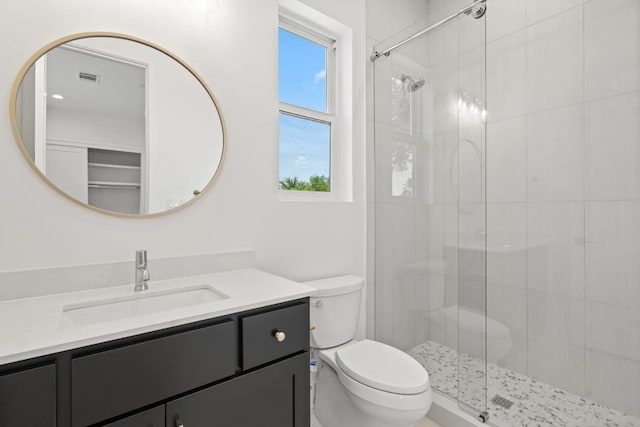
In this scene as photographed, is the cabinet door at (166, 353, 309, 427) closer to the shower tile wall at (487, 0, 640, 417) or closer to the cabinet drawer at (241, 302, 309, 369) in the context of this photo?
the cabinet drawer at (241, 302, 309, 369)

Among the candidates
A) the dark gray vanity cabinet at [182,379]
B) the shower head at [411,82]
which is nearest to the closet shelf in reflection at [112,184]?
the dark gray vanity cabinet at [182,379]

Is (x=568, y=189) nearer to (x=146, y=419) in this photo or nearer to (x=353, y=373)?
(x=353, y=373)

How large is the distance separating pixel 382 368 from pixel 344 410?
32 centimetres

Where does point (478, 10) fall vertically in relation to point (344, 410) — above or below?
above

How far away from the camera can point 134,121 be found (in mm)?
1280

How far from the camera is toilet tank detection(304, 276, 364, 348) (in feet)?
5.23

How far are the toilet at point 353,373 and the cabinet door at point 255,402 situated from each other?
1.03ft

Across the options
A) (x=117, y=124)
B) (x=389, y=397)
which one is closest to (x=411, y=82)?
(x=117, y=124)

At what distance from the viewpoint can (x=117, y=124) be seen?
4.10 ft

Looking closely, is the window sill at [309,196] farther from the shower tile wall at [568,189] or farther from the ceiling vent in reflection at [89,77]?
the shower tile wall at [568,189]

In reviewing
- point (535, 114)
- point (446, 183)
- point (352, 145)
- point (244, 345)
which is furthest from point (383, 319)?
point (535, 114)

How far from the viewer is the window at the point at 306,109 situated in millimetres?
1880

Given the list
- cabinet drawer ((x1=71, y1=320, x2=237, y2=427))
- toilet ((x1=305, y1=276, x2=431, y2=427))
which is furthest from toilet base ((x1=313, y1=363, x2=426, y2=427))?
cabinet drawer ((x1=71, y1=320, x2=237, y2=427))

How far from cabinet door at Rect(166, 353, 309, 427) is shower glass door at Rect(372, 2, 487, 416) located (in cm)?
106
